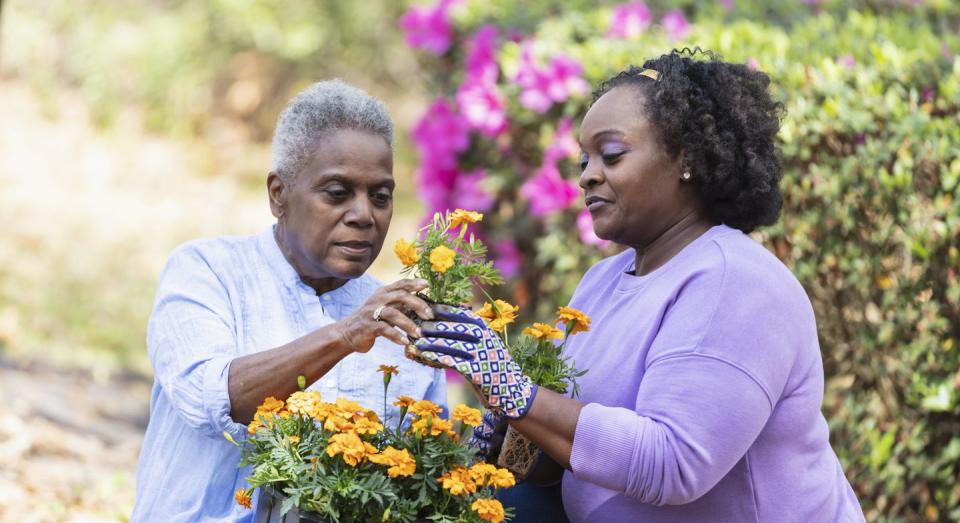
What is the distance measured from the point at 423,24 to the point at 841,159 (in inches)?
107

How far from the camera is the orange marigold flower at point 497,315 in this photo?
2.63m

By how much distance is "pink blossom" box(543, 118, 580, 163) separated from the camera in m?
4.90

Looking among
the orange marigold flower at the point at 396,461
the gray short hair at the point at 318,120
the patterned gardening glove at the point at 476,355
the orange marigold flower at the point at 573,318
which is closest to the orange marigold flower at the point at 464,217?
the patterned gardening glove at the point at 476,355

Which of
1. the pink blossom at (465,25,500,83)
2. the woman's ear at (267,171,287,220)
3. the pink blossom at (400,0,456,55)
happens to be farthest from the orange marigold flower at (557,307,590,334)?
the pink blossom at (400,0,456,55)

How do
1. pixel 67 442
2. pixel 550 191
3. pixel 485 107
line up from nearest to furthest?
pixel 550 191 < pixel 485 107 < pixel 67 442

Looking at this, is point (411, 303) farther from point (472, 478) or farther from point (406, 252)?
point (472, 478)

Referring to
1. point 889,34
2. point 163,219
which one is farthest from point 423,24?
point 163,219

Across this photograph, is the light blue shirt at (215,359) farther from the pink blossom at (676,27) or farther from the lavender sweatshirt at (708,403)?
the pink blossom at (676,27)

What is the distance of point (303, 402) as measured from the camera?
2.48 m

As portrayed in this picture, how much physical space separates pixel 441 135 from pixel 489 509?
3.57m

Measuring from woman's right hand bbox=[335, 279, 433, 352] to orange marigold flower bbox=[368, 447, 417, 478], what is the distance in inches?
10.1

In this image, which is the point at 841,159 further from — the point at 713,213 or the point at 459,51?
the point at 459,51

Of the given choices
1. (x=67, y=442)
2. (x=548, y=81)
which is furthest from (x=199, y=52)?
(x=548, y=81)

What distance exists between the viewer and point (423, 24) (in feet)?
19.6
